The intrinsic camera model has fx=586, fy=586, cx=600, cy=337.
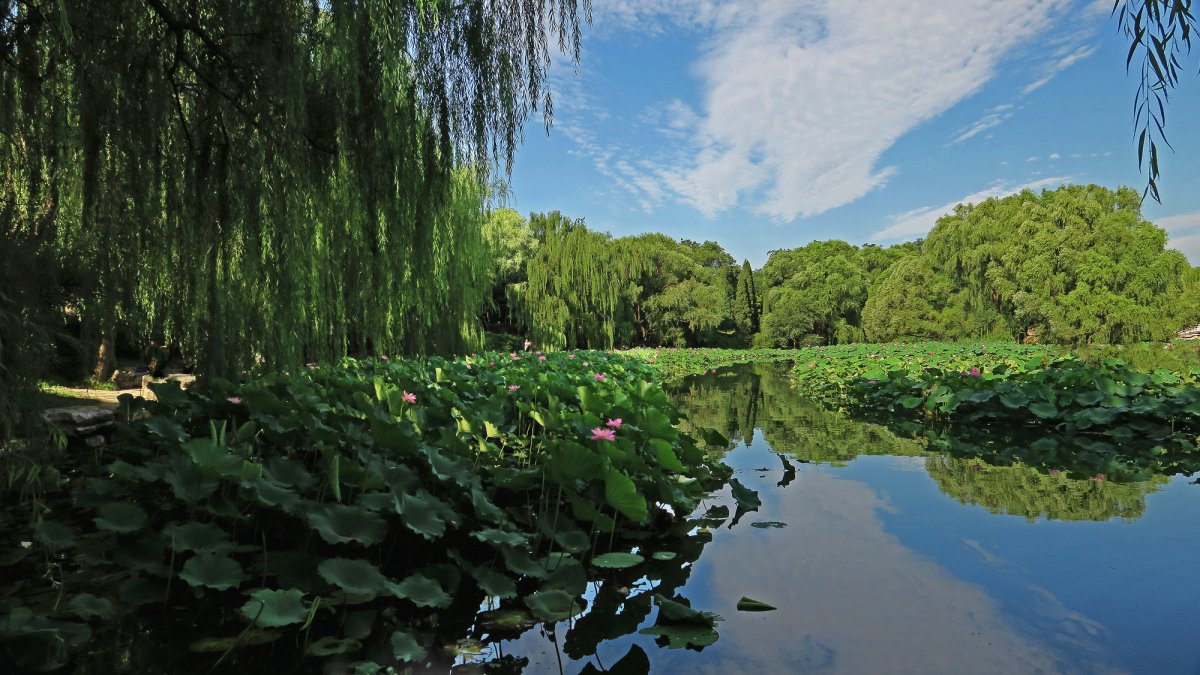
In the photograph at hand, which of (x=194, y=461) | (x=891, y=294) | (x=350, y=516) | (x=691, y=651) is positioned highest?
(x=891, y=294)

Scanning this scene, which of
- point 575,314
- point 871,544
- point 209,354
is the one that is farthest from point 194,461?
point 575,314

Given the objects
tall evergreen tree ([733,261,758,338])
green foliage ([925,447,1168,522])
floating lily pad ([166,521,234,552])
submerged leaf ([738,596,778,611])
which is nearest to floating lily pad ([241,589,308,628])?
floating lily pad ([166,521,234,552])

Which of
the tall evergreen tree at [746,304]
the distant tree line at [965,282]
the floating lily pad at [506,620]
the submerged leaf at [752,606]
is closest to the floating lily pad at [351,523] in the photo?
the floating lily pad at [506,620]

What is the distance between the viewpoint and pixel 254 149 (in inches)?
106

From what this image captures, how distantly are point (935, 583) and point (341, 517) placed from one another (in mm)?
2132

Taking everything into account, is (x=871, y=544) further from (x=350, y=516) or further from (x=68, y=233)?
(x=68, y=233)

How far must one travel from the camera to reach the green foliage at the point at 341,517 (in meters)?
1.67

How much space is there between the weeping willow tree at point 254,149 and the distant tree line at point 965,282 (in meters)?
10.1

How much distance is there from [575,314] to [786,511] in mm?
15253

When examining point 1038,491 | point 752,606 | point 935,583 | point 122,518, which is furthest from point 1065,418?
point 122,518

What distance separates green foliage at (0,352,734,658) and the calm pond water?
0.89ft

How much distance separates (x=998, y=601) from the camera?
6.70ft

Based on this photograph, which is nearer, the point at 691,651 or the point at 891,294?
the point at 691,651

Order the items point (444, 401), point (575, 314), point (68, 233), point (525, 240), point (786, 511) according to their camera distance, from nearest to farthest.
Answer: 1. point (68, 233)
2. point (786, 511)
3. point (444, 401)
4. point (575, 314)
5. point (525, 240)
